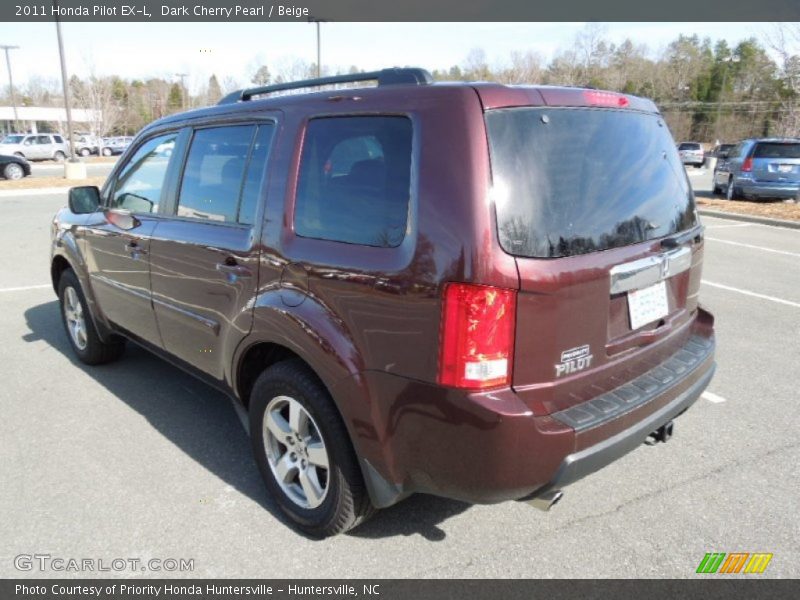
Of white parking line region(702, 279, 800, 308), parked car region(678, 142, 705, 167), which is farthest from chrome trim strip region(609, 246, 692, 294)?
parked car region(678, 142, 705, 167)

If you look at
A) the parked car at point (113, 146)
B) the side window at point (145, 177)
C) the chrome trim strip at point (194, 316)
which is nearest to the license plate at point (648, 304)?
the chrome trim strip at point (194, 316)

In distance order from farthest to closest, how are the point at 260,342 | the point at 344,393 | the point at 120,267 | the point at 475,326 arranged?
the point at 120,267
the point at 260,342
the point at 344,393
the point at 475,326

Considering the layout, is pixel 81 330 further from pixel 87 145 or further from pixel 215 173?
pixel 87 145

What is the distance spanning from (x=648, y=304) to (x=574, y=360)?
558mm

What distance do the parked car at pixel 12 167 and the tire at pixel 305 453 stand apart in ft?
92.6

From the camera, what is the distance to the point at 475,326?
6.48ft

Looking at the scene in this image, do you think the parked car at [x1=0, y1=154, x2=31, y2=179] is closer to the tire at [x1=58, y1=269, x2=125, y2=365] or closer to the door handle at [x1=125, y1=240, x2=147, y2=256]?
the tire at [x1=58, y1=269, x2=125, y2=365]

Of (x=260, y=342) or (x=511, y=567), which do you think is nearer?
(x=511, y=567)

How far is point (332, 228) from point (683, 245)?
1.60m

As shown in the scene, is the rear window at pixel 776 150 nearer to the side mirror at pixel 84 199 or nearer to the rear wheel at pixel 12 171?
the side mirror at pixel 84 199

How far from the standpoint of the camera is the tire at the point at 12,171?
2527 centimetres

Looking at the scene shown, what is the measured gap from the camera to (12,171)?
25.4 metres
